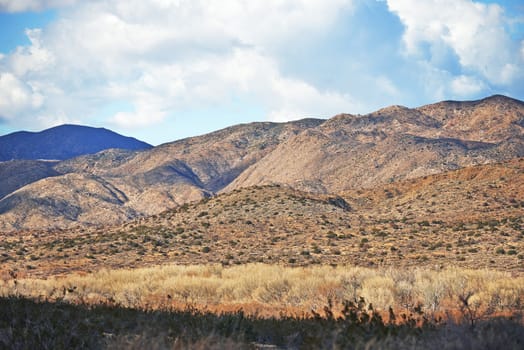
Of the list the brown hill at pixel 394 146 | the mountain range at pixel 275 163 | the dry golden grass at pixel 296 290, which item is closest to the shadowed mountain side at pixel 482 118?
the brown hill at pixel 394 146

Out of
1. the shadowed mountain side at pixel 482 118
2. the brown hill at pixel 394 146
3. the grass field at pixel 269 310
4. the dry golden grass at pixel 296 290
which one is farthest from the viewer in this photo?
the shadowed mountain side at pixel 482 118

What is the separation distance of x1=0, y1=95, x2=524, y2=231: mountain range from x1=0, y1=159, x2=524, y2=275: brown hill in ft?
46.9

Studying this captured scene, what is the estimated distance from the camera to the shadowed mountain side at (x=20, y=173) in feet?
458

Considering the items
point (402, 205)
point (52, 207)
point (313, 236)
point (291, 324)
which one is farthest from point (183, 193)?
point (291, 324)

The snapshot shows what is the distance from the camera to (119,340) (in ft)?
22.0

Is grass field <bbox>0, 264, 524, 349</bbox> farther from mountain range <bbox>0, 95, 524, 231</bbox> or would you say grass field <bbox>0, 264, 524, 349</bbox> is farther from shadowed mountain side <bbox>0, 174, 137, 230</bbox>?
shadowed mountain side <bbox>0, 174, 137, 230</bbox>

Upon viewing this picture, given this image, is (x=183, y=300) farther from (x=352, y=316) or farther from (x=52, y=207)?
(x=52, y=207)

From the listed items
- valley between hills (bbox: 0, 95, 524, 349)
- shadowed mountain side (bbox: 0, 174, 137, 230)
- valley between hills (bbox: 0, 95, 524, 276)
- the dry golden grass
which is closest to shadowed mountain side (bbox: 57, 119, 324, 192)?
valley between hills (bbox: 0, 95, 524, 276)

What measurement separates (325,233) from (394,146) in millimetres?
72919

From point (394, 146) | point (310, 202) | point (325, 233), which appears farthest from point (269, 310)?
point (394, 146)

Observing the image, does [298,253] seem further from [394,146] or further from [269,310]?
[394,146]

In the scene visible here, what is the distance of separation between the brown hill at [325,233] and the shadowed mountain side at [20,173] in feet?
313

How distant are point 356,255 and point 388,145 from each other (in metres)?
83.6

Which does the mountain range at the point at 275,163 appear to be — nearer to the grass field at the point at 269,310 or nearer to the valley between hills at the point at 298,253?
the valley between hills at the point at 298,253
